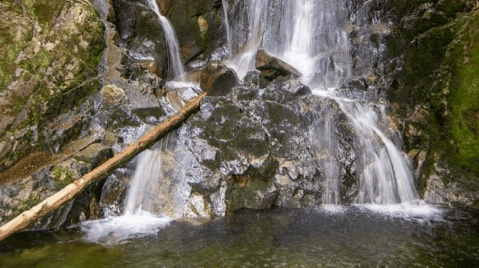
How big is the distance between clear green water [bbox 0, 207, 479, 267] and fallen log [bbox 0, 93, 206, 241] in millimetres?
518

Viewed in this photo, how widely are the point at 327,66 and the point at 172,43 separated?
5270 mm

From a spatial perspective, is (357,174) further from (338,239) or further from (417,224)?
(338,239)

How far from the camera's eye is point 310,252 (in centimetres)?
559

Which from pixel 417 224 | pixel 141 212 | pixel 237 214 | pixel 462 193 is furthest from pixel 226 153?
pixel 462 193

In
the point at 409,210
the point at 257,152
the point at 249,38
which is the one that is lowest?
the point at 409,210

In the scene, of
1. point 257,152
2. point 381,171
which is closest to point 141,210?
point 257,152

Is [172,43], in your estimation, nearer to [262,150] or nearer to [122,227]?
[262,150]

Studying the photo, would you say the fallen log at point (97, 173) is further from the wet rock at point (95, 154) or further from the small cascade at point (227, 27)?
the small cascade at point (227, 27)

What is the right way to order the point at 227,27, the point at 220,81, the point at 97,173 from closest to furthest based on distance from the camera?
the point at 97,173, the point at 220,81, the point at 227,27

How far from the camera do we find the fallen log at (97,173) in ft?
18.1

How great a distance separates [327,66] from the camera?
11.6 m

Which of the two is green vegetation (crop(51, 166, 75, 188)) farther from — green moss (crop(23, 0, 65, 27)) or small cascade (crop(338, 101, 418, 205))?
small cascade (crop(338, 101, 418, 205))

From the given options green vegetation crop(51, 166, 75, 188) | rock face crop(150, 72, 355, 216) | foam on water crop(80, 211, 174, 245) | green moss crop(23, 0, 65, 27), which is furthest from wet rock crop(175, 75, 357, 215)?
green moss crop(23, 0, 65, 27)

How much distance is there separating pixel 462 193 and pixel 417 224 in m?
1.93
